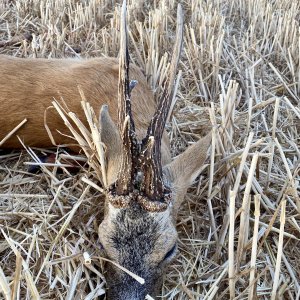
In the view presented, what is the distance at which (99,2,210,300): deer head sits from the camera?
9.18 feet

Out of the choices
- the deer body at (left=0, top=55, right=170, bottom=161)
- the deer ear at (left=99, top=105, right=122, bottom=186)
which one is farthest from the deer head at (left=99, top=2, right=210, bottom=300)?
the deer body at (left=0, top=55, right=170, bottom=161)

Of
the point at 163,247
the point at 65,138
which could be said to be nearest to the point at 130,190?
the point at 163,247

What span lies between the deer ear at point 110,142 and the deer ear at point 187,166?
1.01 feet

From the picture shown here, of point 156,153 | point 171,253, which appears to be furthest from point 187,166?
point 171,253

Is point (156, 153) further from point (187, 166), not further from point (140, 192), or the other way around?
point (187, 166)

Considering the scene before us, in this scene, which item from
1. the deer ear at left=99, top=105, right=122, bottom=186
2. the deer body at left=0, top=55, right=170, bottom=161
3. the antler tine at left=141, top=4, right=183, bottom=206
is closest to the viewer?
the antler tine at left=141, top=4, right=183, bottom=206

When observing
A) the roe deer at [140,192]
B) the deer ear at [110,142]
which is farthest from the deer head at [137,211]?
the deer ear at [110,142]

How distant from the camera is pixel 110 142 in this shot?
126 inches

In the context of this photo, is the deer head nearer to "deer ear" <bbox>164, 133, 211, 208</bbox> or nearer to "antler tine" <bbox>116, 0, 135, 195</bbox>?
"antler tine" <bbox>116, 0, 135, 195</bbox>

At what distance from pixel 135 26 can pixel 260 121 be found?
210 centimetres

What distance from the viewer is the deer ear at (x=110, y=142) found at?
315cm

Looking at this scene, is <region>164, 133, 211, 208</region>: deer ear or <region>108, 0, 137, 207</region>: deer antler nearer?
<region>108, 0, 137, 207</region>: deer antler

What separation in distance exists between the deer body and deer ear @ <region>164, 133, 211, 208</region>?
72 cm

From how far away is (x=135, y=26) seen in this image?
599 cm
